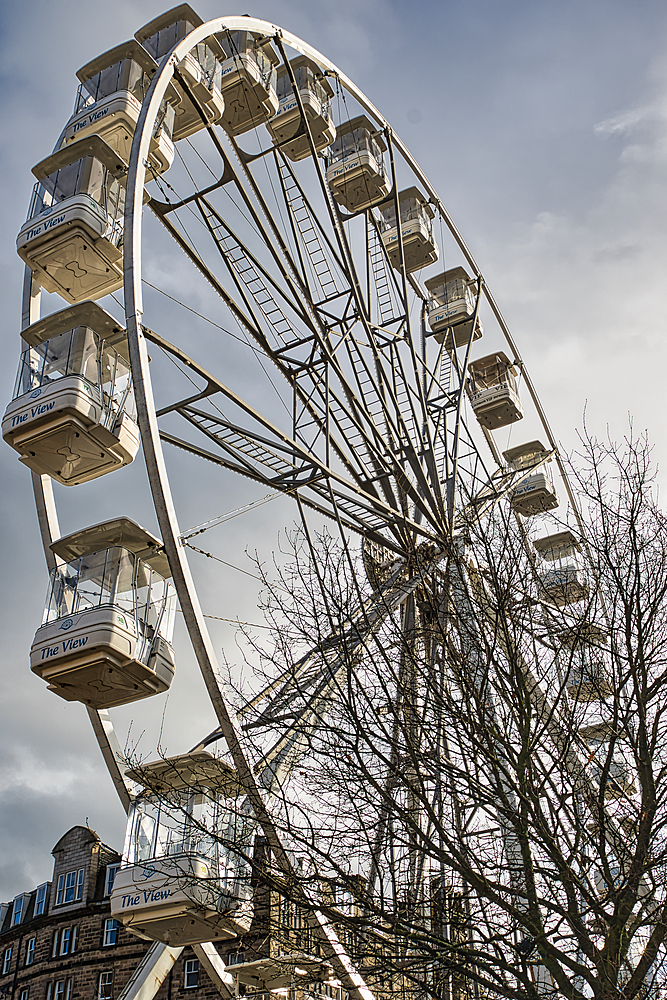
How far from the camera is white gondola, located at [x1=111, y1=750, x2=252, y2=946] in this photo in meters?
11.4

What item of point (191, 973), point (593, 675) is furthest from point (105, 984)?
point (593, 675)

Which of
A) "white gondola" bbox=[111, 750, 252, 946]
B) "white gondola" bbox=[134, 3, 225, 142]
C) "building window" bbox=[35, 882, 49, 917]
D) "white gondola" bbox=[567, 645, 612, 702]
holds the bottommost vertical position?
"white gondola" bbox=[111, 750, 252, 946]

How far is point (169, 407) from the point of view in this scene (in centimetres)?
1364

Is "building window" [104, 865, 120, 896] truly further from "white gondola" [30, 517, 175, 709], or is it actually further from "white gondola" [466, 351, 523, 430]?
"white gondola" [30, 517, 175, 709]

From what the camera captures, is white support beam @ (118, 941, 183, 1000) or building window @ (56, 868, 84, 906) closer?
white support beam @ (118, 941, 183, 1000)

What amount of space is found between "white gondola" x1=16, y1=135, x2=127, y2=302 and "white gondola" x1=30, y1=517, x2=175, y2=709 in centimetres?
378

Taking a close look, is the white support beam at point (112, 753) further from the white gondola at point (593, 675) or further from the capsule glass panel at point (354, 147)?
the capsule glass panel at point (354, 147)

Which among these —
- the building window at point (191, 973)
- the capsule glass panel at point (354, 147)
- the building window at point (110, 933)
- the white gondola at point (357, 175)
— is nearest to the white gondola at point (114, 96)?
the white gondola at point (357, 175)

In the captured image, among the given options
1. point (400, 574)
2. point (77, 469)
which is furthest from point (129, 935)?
point (77, 469)

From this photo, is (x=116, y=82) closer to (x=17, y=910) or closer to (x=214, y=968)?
(x=214, y=968)

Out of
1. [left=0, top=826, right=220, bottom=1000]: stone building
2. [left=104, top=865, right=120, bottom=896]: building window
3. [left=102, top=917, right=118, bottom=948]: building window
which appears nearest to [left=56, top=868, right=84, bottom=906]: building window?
[left=0, top=826, right=220, bottom=1000]: stone building

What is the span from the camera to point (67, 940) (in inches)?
1262

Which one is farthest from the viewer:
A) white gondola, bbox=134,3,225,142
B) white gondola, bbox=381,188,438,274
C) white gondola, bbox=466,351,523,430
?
white gondola, bbox=466,351,523,430

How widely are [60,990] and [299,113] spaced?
87.1 feet
